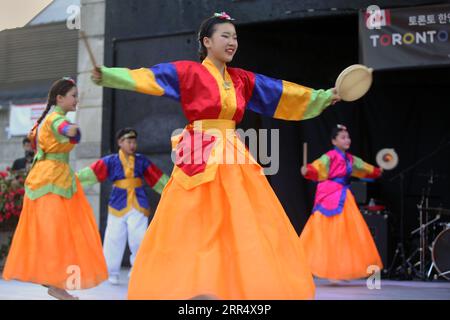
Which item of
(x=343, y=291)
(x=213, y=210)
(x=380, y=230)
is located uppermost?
(x=213, y=210)

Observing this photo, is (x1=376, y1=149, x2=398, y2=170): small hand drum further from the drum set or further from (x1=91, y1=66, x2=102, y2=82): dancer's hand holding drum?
(x1=91, y1=66, x2=102, y2=82): dancer's hand holding drum

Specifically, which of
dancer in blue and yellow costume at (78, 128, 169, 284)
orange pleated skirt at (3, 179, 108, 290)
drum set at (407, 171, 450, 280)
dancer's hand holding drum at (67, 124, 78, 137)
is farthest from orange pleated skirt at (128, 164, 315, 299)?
drum set at (407, 171, 450, 280)

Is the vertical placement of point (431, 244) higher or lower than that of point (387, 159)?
lower

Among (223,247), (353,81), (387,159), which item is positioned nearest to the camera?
(223,247)

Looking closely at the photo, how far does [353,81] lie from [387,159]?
14.3 feet

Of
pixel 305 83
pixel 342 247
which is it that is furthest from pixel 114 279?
pixel 305 83

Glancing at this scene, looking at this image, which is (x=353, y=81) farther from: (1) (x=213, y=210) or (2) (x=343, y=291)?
(2) (x=343, y=291)

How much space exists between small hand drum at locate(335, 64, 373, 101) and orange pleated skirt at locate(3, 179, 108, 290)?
2.42 meters

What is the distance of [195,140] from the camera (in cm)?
384

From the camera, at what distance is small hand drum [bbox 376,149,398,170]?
8131 mm

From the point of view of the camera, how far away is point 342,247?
7477mm
